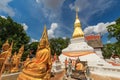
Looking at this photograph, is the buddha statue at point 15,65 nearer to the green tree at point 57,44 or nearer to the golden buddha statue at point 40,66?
the golden buddha statue at point 40,66

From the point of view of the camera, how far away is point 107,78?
952 cm

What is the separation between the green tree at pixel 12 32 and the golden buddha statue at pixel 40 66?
1675cm

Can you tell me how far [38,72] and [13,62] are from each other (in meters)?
5.24

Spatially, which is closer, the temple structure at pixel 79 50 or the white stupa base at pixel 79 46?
the temple structure at pixel 79 50

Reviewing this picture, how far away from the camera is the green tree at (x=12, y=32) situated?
22016 millimetres

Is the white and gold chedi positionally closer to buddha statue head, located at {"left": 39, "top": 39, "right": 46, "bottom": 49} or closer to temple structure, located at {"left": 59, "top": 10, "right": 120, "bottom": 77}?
temple structure, located at {"left": 59, "top": 10, "right": 120, "bottom": 77}

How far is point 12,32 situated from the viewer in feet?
76.8

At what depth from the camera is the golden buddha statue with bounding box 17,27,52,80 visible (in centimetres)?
512

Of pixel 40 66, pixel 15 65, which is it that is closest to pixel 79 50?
pixel 15 65

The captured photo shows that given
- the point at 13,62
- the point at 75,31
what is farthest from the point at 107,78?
the point at 75,31

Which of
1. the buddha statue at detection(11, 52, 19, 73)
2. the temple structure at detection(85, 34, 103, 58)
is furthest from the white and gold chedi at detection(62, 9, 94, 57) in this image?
the buddha statue at detection(11, 52, 19, 73)

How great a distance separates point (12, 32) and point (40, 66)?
65.9 ft

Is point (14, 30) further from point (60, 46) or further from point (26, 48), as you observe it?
point (60, 46)

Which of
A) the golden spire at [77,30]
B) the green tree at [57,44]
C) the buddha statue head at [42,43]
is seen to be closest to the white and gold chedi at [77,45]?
the golden spire at [77,30]
